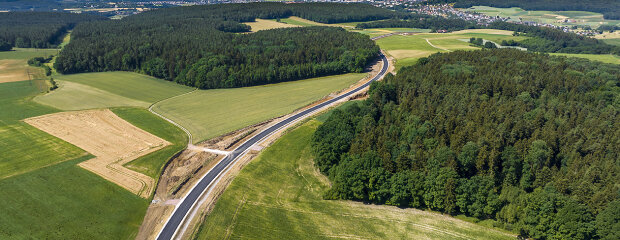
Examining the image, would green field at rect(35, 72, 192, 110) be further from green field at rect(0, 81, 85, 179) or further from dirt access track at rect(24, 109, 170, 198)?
dirt access track at rect(24, 109, 170, 198)

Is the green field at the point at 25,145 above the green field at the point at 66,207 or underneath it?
above

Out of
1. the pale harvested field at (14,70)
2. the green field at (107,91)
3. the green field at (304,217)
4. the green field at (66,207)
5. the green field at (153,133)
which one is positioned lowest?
the green field at (304,217)

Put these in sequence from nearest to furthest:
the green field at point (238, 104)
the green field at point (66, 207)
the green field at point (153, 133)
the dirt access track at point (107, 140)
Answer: the green field at point (66, 207)
the dirt access track at point (107, 140)
the green field at point (153, 133)
the green field at point (238, 104)

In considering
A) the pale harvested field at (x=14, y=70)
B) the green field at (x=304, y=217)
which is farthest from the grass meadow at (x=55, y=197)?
the pale harvested field at (x=14, y=70)

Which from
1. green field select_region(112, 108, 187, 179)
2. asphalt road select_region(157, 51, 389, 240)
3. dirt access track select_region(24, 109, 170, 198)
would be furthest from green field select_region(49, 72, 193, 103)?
asphalt road select_region(157, 51, 389, 240)

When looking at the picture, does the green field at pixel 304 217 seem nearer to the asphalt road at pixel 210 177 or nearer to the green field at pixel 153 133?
the asphalt road at pixel 210 177

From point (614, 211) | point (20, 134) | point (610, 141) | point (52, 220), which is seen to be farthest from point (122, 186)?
point (610, 141)
